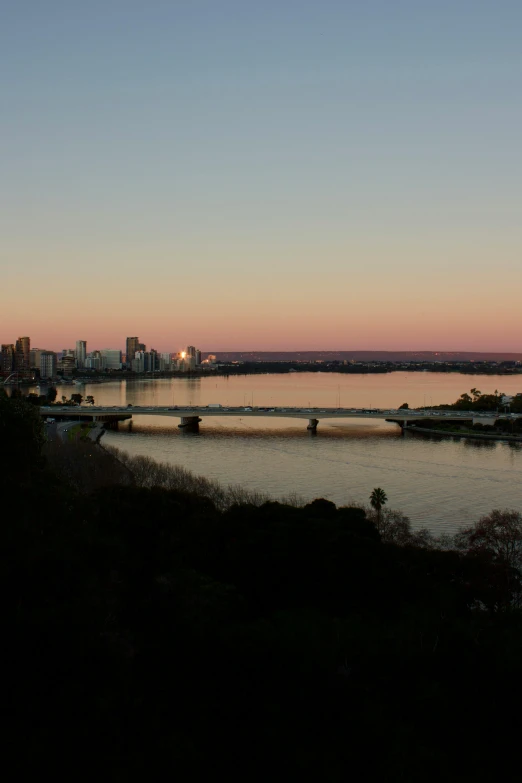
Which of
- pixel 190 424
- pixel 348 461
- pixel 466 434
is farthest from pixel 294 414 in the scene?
pixel 348 461

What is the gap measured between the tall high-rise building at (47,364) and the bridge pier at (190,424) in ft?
194

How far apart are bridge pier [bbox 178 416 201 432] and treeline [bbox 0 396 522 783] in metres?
18.8

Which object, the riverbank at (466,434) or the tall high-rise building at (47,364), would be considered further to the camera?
the tall high-rise building at (47,364)

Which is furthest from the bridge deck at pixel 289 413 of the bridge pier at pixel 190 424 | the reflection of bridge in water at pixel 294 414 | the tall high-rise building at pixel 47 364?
the tall high-rise building at pixel 47 364

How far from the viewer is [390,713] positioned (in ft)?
11.8

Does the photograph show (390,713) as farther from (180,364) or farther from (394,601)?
(180,364)

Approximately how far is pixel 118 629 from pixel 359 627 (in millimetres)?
1577

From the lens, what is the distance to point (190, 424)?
25406 millimetres

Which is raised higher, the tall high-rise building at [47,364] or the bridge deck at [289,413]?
the tall high-rise building at [47,364]

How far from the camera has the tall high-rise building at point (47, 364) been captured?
81.6 metres

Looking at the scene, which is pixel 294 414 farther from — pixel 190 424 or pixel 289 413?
pixel 190 424

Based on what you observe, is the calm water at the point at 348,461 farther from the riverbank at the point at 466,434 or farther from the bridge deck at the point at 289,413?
the riverbank at the point at 466,434

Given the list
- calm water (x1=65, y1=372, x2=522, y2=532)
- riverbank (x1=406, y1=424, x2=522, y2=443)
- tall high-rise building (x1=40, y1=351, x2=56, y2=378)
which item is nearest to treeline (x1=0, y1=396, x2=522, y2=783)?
calm water (x1=65, y1=372, x2=522, y2=532)

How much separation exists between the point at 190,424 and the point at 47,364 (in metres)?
61.5
